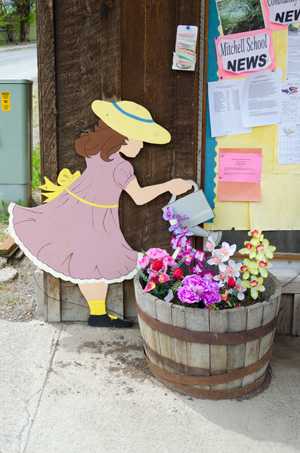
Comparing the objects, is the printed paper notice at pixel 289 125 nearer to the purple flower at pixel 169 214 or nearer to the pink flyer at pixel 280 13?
the pink flyer at pixel 280 13

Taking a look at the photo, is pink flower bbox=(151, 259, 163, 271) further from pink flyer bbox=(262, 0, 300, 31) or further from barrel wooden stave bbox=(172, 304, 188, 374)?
pink flyer bbox=(262, 0, 300, 31)

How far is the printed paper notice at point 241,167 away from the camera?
3379 mm

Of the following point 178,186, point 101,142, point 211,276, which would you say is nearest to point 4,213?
point 101,142

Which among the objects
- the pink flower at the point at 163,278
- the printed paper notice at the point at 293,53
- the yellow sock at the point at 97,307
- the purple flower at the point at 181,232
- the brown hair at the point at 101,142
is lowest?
the yellow sock at the point at 97,307

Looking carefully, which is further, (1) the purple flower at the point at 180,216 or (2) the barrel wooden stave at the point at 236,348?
(1) the purple flower at the point at 180,216

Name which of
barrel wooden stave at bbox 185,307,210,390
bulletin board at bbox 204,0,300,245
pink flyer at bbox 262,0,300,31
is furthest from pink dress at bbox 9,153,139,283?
pink flyer at bbox 262,0,300,31

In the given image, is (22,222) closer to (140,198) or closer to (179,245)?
(140,198)

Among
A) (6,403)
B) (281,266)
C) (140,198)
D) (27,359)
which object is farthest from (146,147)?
(6,403)

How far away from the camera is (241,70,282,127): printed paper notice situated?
327 centimetres

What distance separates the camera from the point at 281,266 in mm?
3574

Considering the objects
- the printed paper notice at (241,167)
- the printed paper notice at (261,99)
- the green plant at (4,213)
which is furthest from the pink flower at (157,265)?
the green plant at (4,213)

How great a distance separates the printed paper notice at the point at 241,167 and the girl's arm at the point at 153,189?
274 millimetres

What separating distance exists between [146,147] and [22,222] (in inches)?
39.5

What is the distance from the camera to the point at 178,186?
3.41 meters
